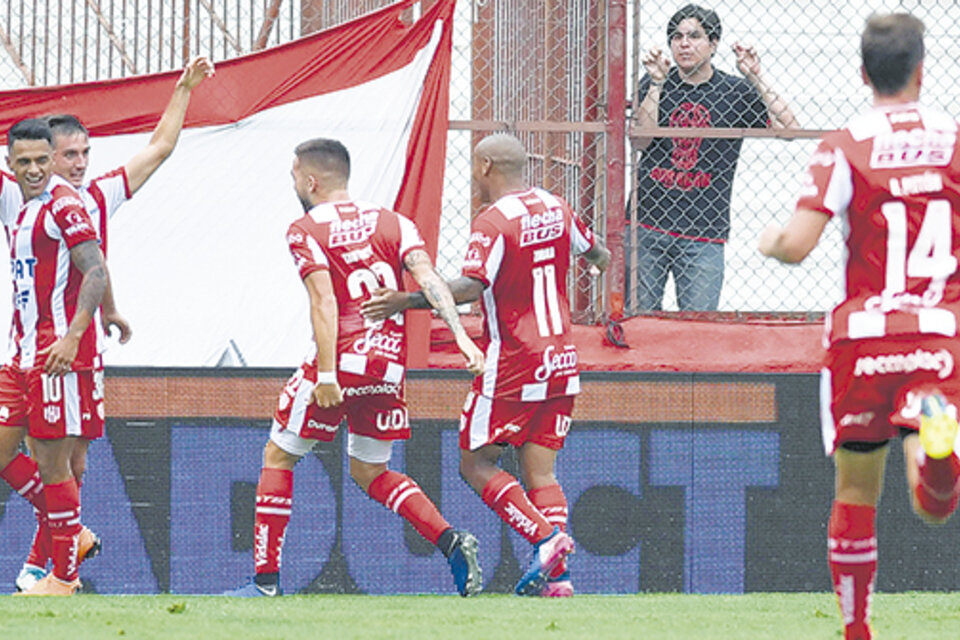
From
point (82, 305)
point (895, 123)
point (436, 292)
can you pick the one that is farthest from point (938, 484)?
point (82, 305)

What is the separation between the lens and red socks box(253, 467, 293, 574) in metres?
7.27

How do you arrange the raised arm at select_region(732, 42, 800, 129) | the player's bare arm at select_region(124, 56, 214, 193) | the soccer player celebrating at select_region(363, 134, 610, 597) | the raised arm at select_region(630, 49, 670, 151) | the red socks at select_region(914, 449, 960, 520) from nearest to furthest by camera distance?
the red socks at select_region(914, 449, 960, 520) → the soccer player celebrating at select_region(363, 134, 610, 597) → the player's bare arm at select_region(124, 56, 214, 193) → the raised arm at select_region(732, 42, 800, 129) → the raised arm at select_region(630, 49, 670, 151)

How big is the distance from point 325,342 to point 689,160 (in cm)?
290

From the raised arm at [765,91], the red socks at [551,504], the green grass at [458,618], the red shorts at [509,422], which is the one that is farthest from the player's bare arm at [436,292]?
the raised arm at [765,91]

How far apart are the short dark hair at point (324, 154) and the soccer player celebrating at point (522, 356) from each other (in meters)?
0.66

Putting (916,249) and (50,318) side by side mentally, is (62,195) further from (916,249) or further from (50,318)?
(916,249)

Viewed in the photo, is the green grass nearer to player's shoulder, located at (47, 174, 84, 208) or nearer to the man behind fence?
player's shoulder, located at (47, 174, 84, 208)

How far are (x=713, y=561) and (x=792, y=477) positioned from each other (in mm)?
596

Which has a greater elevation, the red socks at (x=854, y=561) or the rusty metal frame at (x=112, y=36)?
the rusty metal frame at (x=112, y=36)

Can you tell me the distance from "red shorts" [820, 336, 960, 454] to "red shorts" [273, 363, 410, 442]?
302 centimetres

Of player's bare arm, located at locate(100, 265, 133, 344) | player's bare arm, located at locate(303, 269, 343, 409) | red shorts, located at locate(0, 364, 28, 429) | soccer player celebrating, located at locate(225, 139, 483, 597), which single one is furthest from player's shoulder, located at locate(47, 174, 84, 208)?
player's bare arm, located at locate(303, 269, 343, 409)

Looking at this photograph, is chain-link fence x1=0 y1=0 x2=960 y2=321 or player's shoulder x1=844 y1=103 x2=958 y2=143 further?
chain-link fence x1=0 y1=0 x2=960 y2=321

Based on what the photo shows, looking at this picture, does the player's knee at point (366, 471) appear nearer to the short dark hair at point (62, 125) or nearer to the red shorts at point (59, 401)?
the red shorts at point (59, 401)

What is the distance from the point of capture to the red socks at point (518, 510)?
743 centimetres
